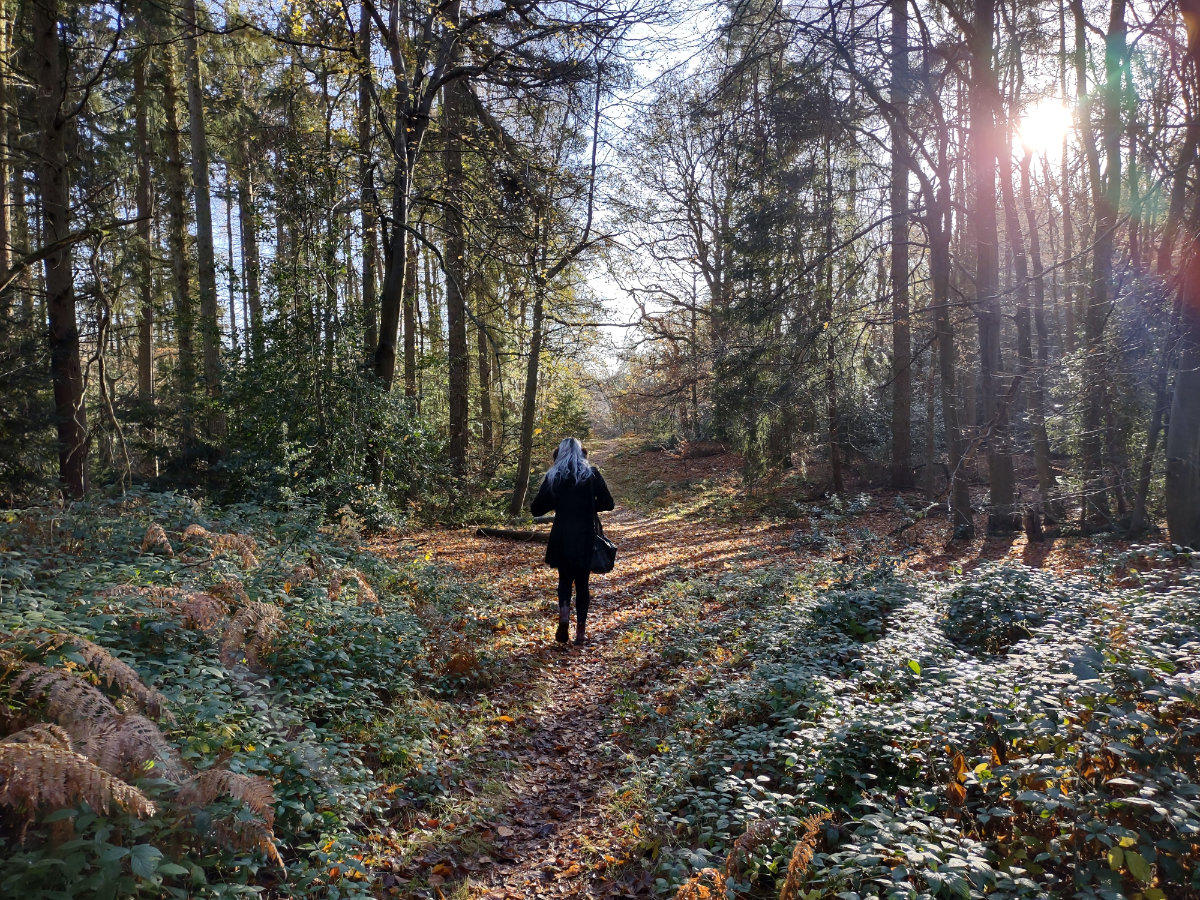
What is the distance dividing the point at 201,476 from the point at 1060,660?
13.4 m

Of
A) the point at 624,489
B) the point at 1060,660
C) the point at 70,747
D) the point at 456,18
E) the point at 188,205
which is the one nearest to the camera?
the point at 70,747

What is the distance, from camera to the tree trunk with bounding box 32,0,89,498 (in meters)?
8.45

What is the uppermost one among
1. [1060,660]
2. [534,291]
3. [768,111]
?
[768,111]

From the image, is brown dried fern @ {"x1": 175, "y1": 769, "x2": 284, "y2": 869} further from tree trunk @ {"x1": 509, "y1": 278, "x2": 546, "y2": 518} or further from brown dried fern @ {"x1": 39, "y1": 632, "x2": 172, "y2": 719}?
tree trunk @ {"x1": 509, "y1": 278, "x2": 546, "y2": 518}

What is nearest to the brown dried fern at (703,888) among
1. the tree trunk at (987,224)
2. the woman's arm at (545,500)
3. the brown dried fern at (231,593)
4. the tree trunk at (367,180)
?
the brown dried fern at (231,593)

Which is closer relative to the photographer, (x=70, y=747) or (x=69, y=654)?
(x=70, y=747)

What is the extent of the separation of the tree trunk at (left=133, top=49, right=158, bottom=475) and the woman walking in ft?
31.4

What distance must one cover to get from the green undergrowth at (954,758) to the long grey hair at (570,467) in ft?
8.59

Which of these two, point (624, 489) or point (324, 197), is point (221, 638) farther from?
point (624, 489)

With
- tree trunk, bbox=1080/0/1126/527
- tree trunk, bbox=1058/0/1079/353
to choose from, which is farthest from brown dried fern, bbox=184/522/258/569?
tree trunk, bbox=1058/0/1079/353

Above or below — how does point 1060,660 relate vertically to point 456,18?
below

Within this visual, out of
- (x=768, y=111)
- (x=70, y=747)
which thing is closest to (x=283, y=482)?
(x=70, y=747)

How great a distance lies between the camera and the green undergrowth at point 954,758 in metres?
2.63

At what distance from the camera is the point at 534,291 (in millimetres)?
12289
